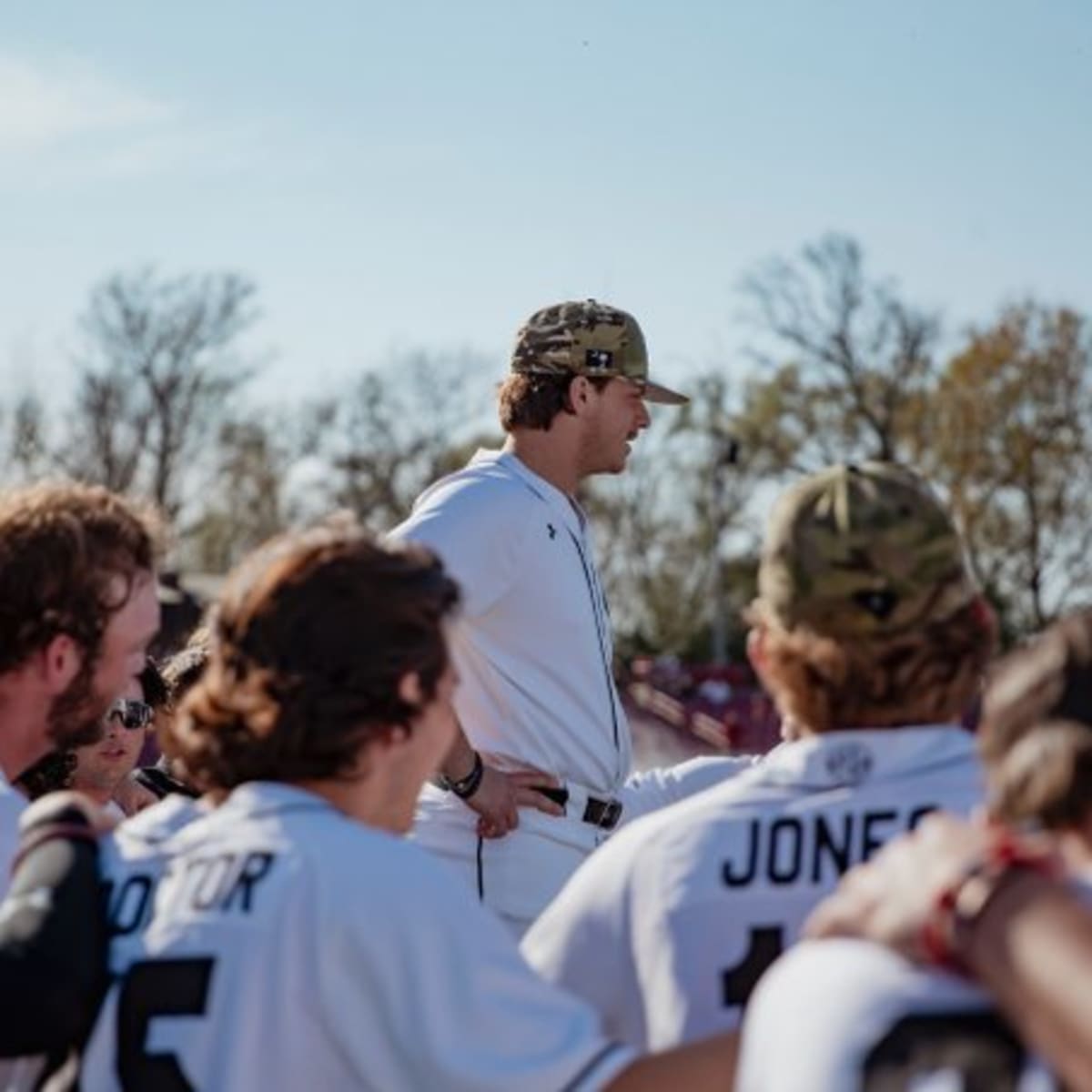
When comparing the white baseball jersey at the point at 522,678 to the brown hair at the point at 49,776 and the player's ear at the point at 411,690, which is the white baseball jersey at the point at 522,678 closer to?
the brown hair at the point at 49,776

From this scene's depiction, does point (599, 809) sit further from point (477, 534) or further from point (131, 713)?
point (131, 713)

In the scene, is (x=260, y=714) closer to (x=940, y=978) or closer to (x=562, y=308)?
(x=940, y=978)

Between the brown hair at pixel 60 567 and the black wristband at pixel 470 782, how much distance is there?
7.10 feet

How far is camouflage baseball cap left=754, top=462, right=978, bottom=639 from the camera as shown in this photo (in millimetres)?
2939

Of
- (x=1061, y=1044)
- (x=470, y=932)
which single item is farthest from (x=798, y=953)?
(x=470, y=932)

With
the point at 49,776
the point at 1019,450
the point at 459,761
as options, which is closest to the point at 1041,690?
the point at 459,761

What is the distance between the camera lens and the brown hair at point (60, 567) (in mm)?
3773

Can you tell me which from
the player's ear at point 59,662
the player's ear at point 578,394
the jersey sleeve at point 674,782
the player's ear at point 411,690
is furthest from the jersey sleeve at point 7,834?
the player's ear at point 578,394

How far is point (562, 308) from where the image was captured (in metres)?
6.75

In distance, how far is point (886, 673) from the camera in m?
2.96

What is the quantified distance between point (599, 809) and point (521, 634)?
53 cm

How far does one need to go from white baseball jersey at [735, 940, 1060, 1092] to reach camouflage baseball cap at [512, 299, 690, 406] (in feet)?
14.5

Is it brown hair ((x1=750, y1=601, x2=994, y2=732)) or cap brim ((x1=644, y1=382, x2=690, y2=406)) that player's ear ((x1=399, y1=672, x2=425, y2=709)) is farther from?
cap brim ((x1=644, y1=382, x2=690, y2=406))

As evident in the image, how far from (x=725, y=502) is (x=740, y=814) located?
60771 millimetres
